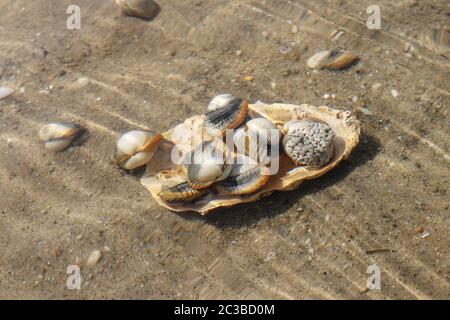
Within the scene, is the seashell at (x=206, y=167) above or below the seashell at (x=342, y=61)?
below

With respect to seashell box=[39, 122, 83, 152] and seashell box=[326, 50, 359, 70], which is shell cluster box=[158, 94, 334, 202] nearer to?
seashell box=[326, 50, 359, 70]

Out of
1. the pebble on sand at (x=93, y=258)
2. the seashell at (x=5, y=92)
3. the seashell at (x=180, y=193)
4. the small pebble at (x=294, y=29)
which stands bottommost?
the pebble on sand at (x=93, y=258)

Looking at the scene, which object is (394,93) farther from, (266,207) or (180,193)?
(180,193)

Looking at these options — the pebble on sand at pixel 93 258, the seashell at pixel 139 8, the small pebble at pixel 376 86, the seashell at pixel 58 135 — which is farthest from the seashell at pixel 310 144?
the seashell at pixel 139 8

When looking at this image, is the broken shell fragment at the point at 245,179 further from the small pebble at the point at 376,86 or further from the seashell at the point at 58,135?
the seashell at the point at 58,135

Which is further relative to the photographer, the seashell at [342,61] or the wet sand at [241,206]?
the seashell at [342,61]

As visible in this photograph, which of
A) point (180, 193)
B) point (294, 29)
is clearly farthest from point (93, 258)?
point (294, 29)

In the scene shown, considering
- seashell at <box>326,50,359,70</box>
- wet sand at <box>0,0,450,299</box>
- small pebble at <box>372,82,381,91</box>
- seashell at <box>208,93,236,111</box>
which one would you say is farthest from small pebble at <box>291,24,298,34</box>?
seashell at <box>208,93,236,111</box>
